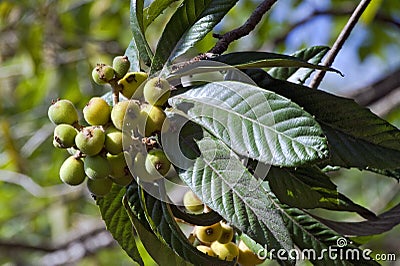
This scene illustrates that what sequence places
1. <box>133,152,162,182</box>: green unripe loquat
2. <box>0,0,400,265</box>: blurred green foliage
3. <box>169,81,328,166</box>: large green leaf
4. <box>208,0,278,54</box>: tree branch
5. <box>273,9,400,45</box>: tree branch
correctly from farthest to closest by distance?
1. <box>0,0,400,265</box>: blurred green foliage
2. <box>273,9,400,45</box>: tree branch
3. <box>208,0,278,54</box>: tree branch
4. <box>133,152,162,182</box>: green unripe loquat
5. <box>169,81,328,166</box>: large green leaf

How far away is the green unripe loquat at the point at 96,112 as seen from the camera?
0.83 metres

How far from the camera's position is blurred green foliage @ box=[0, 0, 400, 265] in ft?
8.77

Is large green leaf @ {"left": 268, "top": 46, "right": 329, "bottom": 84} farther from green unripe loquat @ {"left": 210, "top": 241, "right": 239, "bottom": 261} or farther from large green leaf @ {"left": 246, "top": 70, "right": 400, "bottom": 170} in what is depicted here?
green unripe loquat @ {"left": 210, "top": 241, "right": 239, "bottom": 261}

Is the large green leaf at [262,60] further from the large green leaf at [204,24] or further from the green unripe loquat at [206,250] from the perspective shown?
the green unripe loquat at [206,250]

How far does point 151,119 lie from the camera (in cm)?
80

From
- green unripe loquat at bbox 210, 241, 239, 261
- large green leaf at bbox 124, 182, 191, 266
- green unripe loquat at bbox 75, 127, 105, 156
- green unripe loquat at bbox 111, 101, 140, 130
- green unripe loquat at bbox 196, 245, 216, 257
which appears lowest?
green unripe loquat at bbox 196, 245, 216, 257

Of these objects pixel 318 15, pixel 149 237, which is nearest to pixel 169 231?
pixel 149 237

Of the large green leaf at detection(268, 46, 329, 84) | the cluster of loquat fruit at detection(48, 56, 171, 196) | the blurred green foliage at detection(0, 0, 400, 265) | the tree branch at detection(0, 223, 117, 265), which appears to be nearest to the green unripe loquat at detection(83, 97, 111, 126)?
the cluster of loquat fruit at detection(48, 56, 171, 196)

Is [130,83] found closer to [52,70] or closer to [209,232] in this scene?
[209,232]

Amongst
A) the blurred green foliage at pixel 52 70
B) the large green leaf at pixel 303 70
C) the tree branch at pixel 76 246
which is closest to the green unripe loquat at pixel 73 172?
the large green leaf at pixel 303 70

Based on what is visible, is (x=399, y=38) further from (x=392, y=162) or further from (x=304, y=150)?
(x=304, y=150)

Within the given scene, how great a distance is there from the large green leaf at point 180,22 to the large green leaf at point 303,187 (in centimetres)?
23

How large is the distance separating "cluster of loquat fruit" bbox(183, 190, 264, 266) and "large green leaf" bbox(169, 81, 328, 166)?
0.64 feet

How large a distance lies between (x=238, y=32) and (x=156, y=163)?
28 cm
